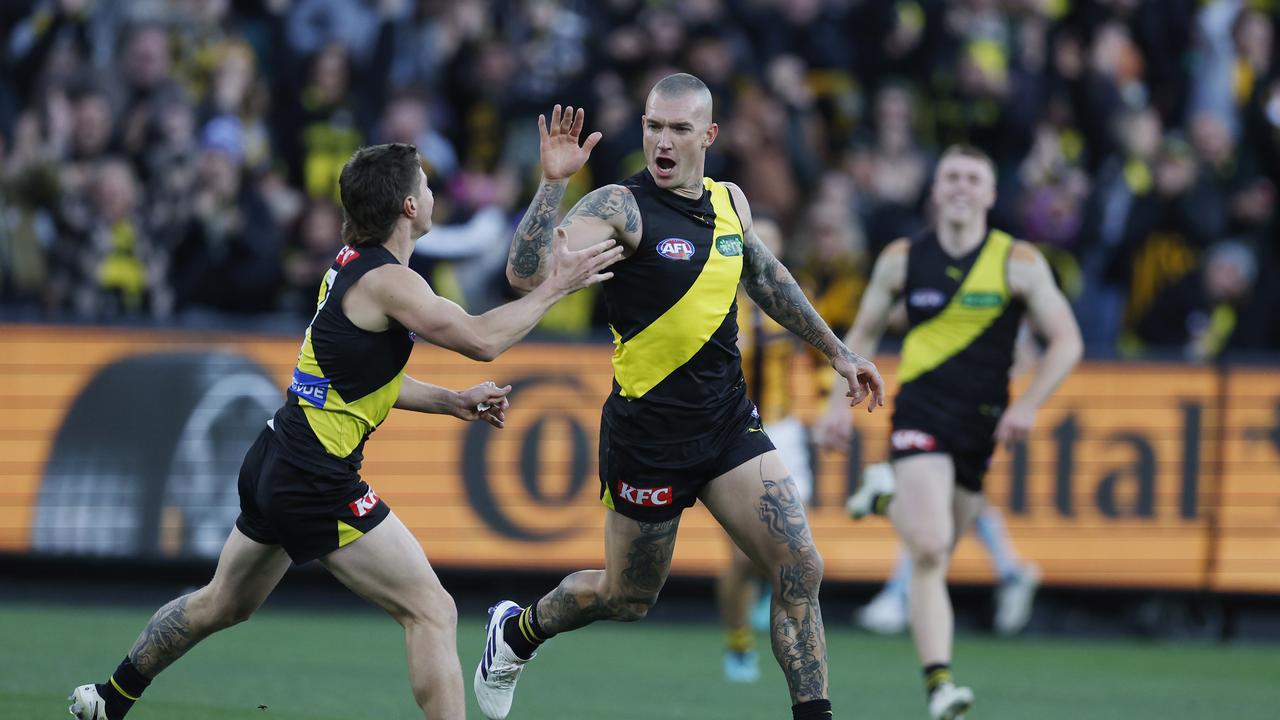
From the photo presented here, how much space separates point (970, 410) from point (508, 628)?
3101 mm

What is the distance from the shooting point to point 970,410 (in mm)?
9914

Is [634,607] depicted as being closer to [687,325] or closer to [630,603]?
[630,603]

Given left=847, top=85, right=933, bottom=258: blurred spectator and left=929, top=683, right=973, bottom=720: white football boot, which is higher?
left=847, top=85, right=933, bottom=258: blurred spectator

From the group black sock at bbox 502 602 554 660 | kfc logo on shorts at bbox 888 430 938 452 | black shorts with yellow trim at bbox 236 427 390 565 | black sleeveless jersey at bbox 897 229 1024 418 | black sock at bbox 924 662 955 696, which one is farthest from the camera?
black sleeveless jersey at bbox 897 229 1024 418

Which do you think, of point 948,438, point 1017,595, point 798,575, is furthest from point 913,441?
point 1017,595

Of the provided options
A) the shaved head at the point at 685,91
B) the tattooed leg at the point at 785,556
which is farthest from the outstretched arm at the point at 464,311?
the tattooed leg at the point at 785,556

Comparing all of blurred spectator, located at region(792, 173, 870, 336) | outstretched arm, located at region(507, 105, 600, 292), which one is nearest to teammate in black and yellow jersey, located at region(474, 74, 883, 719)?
outstretched arm, located at region(507, 105, 600, 292)

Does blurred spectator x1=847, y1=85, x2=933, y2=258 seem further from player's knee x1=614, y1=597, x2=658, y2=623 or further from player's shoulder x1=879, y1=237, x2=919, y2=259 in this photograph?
player's knee x1=614, y1=597, x2=658, y2=623

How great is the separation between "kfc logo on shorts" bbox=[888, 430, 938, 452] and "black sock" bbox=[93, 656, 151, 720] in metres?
4.37

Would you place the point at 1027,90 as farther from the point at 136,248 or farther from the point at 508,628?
the point at 508,628

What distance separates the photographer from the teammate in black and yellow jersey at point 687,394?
7.59 meters

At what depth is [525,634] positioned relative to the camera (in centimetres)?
820

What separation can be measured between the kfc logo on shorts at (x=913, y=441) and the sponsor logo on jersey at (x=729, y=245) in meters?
2.47

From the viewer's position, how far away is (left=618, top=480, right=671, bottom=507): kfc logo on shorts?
773 cm
